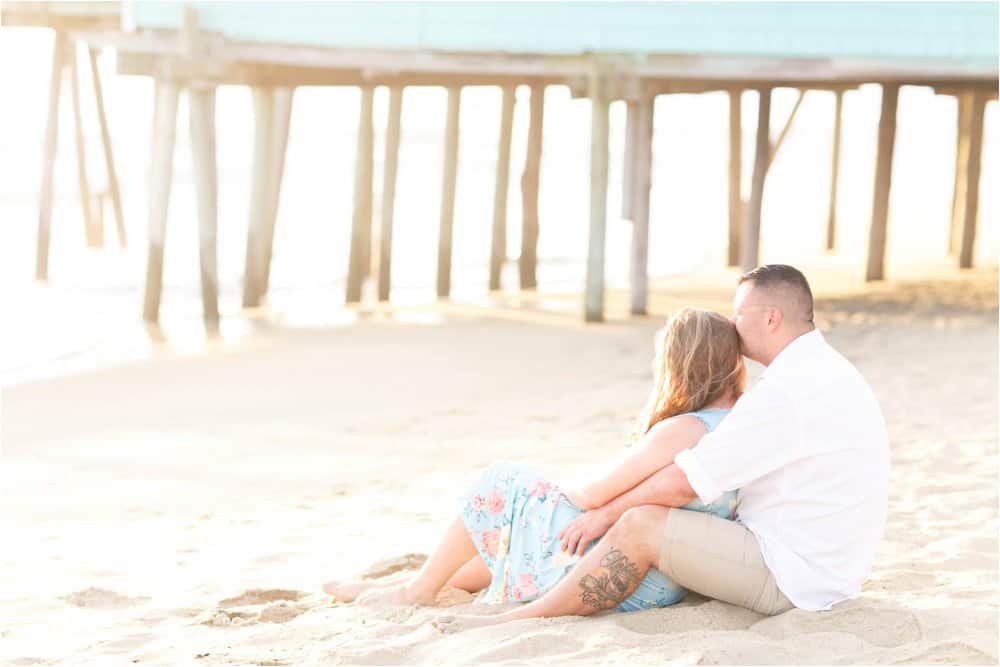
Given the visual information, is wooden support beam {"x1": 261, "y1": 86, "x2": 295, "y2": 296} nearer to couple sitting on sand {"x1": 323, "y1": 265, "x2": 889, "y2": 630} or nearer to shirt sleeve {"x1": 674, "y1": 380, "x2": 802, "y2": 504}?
couple sitting on sand {"x1": 323, "y1": 265, "x2": 889, "y2": 630}

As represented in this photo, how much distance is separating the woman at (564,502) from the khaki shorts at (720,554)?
0.09 meters

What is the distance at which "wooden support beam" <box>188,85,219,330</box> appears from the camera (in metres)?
11.6

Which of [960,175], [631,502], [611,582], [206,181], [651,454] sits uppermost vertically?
[960,175]

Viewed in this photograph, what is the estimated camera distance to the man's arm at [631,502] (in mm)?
3656

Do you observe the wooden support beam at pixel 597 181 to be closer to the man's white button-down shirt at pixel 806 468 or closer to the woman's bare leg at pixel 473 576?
the woman's bare leg at pixel 473 576

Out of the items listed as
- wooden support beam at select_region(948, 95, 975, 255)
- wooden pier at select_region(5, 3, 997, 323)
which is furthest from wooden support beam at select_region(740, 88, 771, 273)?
→ wooden support beam at select_region(948, 95, 975, 255)

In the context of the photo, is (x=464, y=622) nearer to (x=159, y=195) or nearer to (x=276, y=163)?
(x=159, y=195)

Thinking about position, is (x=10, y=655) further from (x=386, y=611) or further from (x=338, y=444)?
(x=338, y=444)

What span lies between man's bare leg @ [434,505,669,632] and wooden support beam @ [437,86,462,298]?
10.7 metres

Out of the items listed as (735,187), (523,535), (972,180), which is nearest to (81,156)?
(735,187)

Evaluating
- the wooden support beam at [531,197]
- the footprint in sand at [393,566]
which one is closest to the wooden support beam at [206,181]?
the wooden support beam at [531,197]

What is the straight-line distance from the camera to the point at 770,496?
3650mm

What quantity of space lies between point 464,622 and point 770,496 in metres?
0.95

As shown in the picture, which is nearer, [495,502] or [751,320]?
[751,320]
